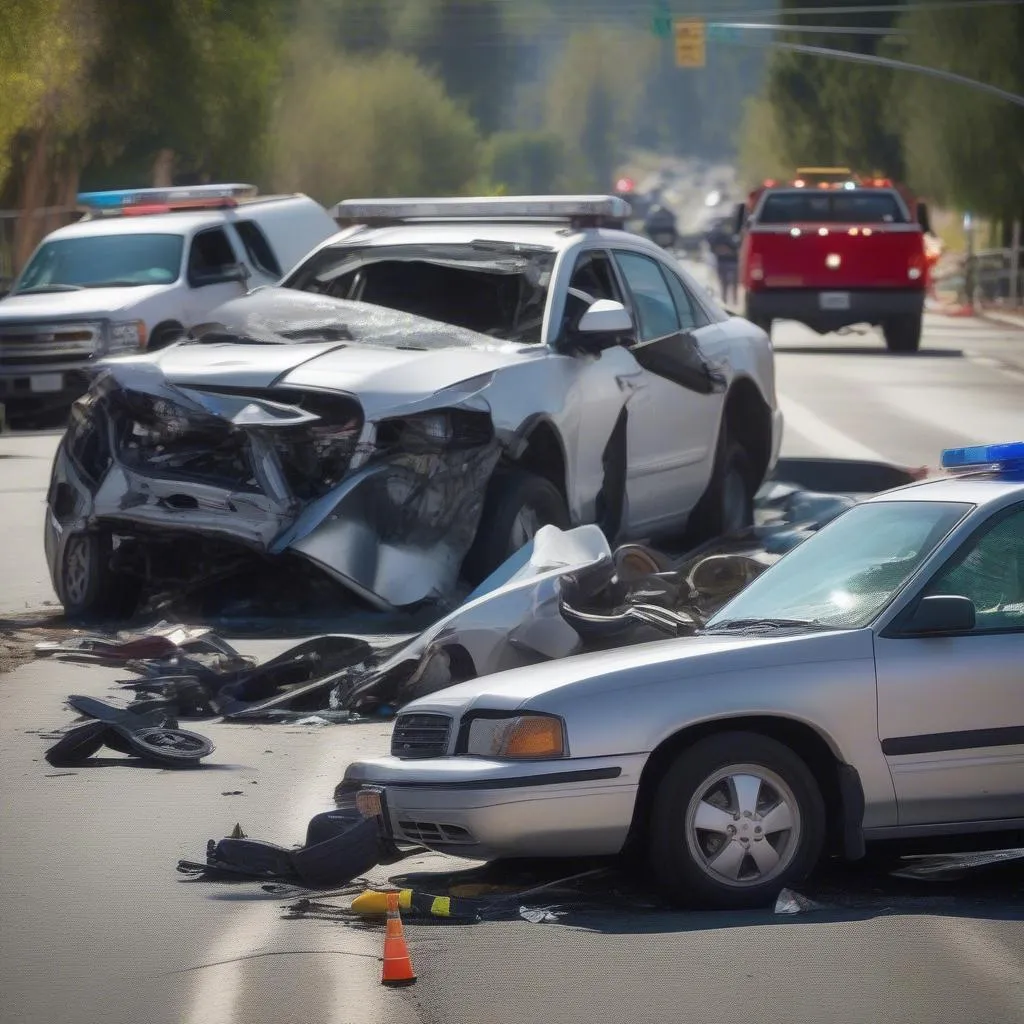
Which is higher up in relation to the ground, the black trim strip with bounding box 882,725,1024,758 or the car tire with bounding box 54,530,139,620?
the black trim strip with bounding box 882,725,1024,758

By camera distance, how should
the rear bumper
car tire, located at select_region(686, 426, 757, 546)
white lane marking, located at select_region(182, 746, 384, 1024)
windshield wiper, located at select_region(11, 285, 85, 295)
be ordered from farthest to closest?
1. the rear bumper
2. windshield wiper, located at select_region(11, 285, 85, 295)
3. car tire, located at select_region(686, 426, 757, 546)
4. white lane marking, located at select_region(182, 746, 384, 1024)

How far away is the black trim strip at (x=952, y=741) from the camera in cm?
633

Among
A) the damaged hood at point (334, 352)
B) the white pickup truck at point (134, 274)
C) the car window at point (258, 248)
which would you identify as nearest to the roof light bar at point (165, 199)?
the white pickup truck at point (134, 274)

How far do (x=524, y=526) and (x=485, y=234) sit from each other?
1927 mm

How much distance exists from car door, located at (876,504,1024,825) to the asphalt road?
29cm

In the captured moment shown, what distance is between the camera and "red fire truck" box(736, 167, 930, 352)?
3108cm

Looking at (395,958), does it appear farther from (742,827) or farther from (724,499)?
(724,499)

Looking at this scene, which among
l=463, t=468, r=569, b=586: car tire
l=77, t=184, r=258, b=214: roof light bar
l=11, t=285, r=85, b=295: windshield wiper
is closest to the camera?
l=463, t=468, r=569, b=586: car tire

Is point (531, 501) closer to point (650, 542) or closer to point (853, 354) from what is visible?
point (650, 542)

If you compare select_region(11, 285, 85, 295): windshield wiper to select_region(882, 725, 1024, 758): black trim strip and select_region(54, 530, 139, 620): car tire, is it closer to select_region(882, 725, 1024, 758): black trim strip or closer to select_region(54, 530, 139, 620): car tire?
select_region(54, 530, 139, 620): car tire

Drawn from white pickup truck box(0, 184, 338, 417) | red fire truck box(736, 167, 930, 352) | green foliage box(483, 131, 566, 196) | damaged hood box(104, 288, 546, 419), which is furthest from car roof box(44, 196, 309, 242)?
green foliage box(483, 131, 566, 196)

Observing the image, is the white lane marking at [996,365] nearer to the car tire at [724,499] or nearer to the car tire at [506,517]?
the car tire at [724,499]

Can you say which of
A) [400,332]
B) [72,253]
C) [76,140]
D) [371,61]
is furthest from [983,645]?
[371,61]

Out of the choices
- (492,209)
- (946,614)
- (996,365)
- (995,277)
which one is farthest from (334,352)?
(995,277)
